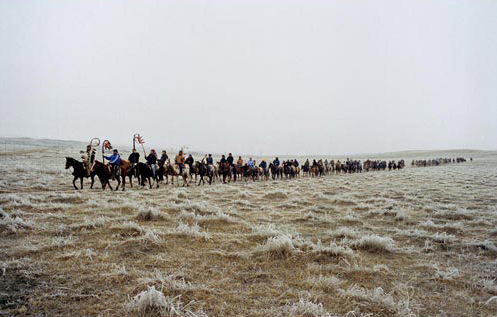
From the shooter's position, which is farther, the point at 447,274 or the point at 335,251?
the point at 335,251

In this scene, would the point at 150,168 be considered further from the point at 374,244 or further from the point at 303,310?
the point at 303,310

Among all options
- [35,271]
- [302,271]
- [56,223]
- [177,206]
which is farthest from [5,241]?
[302,271]

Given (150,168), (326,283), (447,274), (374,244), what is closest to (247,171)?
(150,168)

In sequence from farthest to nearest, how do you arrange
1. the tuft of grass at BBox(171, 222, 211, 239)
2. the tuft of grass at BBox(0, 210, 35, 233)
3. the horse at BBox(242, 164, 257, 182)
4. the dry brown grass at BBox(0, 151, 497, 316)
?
the horse at BBox(242, 164, 257, 182)
the tuft of grass at BBox(0, 210, 35, 233)
the tuft of grass at BBox(171, 222, 211, 239)
the dry brown grass at BBox(0, 151, 497, 316)

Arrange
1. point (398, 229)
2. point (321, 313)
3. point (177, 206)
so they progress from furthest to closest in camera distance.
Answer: point (177, 206) → point (398, 229) → point (321, 313)

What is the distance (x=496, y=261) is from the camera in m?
4.77

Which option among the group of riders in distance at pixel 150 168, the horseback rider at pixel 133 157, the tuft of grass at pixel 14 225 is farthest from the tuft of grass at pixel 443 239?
the horseback rider at pixel 133 157

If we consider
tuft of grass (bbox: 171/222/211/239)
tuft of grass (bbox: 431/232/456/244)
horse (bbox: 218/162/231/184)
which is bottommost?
tuft of grass (bbox: 431/232/456/244)

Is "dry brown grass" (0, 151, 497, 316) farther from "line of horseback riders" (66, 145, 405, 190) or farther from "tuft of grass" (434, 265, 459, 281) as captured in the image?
"line of horseback riders" (66, 145, 405, 190)

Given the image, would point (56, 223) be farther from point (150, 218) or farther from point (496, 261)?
point (496, 261)

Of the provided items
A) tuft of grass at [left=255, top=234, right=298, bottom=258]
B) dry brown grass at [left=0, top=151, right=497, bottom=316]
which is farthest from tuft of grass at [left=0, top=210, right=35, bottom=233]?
tuft of grass at [left=255, top=234, right=298, bottom=258]

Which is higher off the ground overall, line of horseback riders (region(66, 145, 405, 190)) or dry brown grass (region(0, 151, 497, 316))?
line of horseback riders (region(66, 145, 405, 190))

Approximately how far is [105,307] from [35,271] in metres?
1.69

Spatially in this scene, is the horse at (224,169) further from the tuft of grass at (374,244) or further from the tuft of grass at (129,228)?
the tuft of grass at (374,244)
